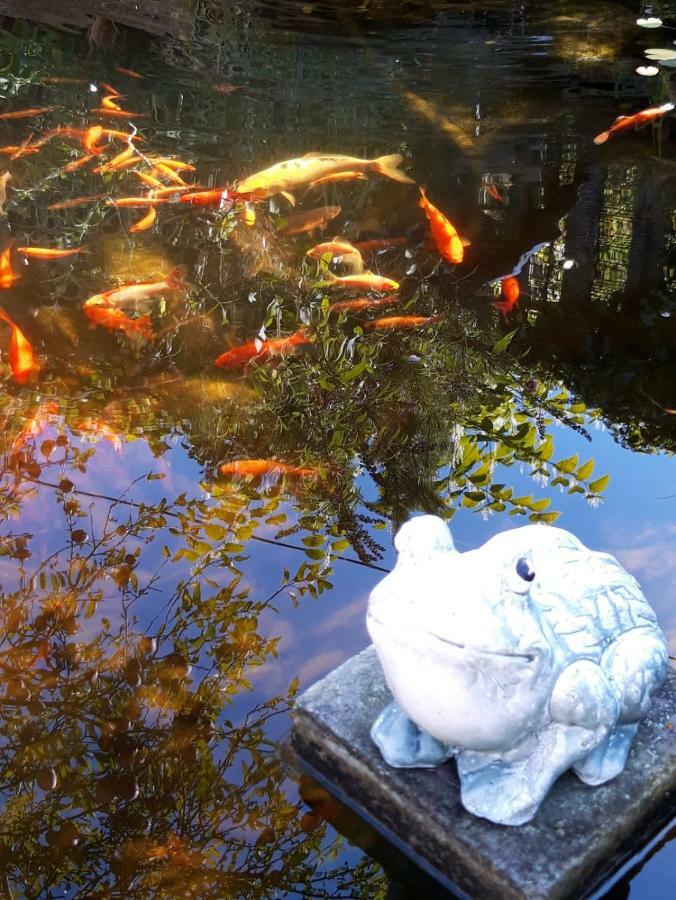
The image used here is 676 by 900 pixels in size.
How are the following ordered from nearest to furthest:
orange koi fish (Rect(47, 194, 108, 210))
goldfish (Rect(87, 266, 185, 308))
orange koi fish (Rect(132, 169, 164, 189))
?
goldfish (Rect(87, 266, 185, 308))
orange koi fish (Rect(47, 194, 108, 210))
orange koi fish (Rect(132, 169, 164, 189))

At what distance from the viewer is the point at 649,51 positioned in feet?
26.6

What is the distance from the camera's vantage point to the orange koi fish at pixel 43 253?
4875mm

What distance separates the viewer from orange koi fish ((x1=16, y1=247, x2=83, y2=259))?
4875 mm

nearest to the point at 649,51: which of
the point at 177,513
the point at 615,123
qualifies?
the point at 615,123

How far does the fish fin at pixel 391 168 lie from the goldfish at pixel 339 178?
13cm

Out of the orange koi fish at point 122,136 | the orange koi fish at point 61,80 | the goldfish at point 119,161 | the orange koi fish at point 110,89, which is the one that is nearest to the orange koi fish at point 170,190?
the goldfish at point 119,161

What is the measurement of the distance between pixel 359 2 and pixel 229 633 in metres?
8.14

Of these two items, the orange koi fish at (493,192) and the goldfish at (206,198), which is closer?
the goldfish at (206,198)

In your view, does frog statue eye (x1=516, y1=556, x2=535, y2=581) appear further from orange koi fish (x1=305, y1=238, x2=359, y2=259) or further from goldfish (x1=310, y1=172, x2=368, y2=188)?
goldfish (x1=310, y1=172, x2=368, y2=188)

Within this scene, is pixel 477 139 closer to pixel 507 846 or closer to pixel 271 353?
pixel 271 353

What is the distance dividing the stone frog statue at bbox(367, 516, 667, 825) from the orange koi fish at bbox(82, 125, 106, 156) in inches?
180

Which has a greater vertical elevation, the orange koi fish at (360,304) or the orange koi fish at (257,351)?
the orange koi fish at (360,304)

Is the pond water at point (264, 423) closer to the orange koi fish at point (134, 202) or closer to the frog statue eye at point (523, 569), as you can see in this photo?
the orange koi fish at point (134, 202)

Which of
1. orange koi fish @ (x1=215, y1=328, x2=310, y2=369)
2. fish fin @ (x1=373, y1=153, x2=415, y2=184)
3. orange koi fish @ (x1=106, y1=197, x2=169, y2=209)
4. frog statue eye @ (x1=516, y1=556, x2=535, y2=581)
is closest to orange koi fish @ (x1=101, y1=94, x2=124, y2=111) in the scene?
orange koi fish @ (x1=106, y1=197, x2=169, y2=209)
